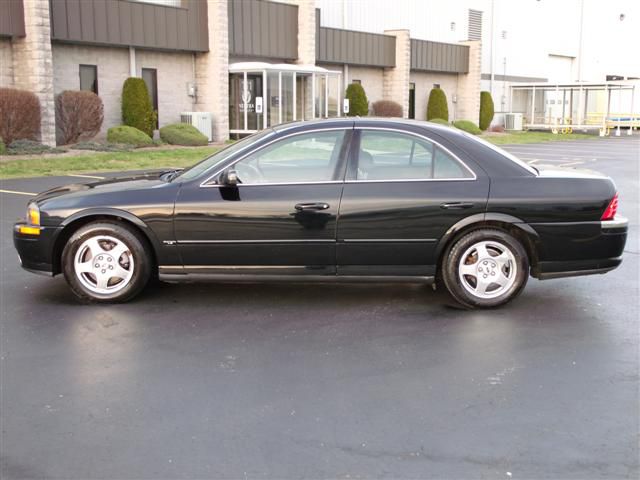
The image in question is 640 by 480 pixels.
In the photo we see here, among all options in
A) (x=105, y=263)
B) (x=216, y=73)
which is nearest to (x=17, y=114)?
(x=216, y=73)

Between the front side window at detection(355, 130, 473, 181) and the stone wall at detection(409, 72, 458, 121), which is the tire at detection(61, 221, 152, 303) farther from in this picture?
the stone wall at detection(409, 72, 458, 121)

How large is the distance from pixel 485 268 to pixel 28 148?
17788mm

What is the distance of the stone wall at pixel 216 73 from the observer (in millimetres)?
27469

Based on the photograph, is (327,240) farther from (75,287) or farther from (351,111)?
(351,111)

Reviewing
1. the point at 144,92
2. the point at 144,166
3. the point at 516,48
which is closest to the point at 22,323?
the point at 144,166

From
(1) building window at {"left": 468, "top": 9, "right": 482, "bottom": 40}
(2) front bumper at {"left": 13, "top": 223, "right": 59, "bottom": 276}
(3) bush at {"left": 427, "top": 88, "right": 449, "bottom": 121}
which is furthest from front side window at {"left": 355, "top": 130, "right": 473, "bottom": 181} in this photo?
(1) building window at {"left": 468, "top": 9, "right": 482, "bottom": 40}

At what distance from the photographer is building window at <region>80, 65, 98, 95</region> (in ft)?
82.1

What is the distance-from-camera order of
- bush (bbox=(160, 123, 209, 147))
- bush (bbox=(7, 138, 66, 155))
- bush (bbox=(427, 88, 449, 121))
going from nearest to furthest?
bush (bbox=(7, 138, 66, 155))
bush (bbox=(160, 123, 209, 147))
bush (bbox=(427, 88, 449, 121))

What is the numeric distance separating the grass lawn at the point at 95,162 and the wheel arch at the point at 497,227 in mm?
13134

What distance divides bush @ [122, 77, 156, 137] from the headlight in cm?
1998

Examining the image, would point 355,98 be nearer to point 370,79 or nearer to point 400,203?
point 370,79

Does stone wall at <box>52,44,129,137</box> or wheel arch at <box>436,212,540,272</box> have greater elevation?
stone wall at <box>52,44,129,137</box>

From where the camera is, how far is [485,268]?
6.09m

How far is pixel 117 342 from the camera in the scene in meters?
5.27
